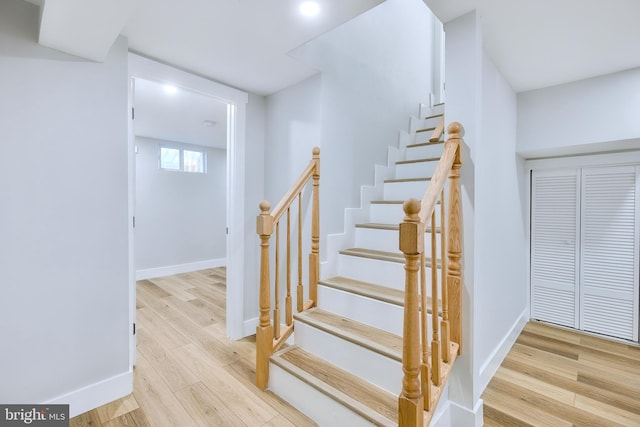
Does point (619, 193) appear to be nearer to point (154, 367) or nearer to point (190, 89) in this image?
point (190, 89)

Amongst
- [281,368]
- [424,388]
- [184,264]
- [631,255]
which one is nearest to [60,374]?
[281,368]

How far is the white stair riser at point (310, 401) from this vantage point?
1.46 m

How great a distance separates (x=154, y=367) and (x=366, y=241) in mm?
1890

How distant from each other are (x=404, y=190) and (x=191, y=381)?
223 cm

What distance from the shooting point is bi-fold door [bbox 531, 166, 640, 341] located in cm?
248

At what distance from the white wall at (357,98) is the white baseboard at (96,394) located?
158 centimetres

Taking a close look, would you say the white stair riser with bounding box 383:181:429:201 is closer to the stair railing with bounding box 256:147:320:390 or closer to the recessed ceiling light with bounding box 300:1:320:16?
the stair railing with bounding box 256:147:320:390

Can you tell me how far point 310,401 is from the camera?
1.63 m

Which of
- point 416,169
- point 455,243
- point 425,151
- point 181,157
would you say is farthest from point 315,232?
point 181,157

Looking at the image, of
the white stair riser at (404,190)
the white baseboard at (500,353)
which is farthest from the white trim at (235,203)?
the white baseboard at (500,353)

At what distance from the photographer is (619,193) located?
252 centimetres

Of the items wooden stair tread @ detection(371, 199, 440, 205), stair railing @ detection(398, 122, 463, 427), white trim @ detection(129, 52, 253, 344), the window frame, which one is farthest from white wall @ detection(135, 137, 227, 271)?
stair railing @ detection(398, 122, 463, 427)

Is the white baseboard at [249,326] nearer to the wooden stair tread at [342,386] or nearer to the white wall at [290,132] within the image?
the wooden stair tread at [342,386]

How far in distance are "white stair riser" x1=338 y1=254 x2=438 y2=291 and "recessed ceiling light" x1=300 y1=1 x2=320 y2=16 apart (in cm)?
160
